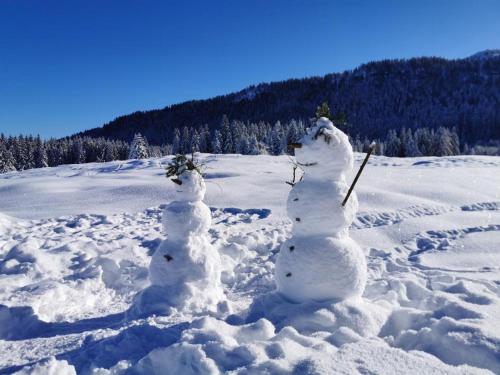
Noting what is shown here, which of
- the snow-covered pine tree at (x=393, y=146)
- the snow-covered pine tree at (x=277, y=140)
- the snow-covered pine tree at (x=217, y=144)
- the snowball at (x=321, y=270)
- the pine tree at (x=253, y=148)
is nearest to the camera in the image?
the snowball at (x=321, y=270)

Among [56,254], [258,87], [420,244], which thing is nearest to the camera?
[56,254]

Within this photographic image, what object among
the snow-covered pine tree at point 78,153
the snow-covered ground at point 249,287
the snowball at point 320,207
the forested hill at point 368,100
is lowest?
the snow-covered ground at point 249,287

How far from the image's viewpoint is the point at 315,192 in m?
4.36

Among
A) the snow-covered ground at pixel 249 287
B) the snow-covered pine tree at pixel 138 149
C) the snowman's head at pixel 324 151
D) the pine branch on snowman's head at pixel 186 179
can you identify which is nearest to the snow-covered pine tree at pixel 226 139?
the snow-covered pine tree at pixel 138 149

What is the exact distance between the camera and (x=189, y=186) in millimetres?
6000

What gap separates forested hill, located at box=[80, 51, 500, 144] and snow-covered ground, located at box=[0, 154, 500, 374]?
119 m

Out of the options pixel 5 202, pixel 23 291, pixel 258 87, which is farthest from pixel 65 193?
pixel 258 87

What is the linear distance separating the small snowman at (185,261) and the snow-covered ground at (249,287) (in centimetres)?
46

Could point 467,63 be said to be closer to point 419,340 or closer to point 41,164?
point 41,164

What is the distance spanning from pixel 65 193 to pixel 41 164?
51423mm

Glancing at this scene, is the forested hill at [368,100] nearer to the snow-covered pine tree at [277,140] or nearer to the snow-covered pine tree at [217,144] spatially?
the snow-covered pine tree at [277,140]

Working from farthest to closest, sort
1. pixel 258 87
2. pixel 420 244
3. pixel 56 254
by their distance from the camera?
1. pixel 258 87
2. pixel 420 244
3. pixel 56 254

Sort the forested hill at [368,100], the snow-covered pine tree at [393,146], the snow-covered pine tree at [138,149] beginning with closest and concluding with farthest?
the snow-covered pine tree at [138,149], the snow-covered pine tree at [393,146], the forested hill at [368,100]

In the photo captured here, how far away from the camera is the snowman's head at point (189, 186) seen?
5.98 m
